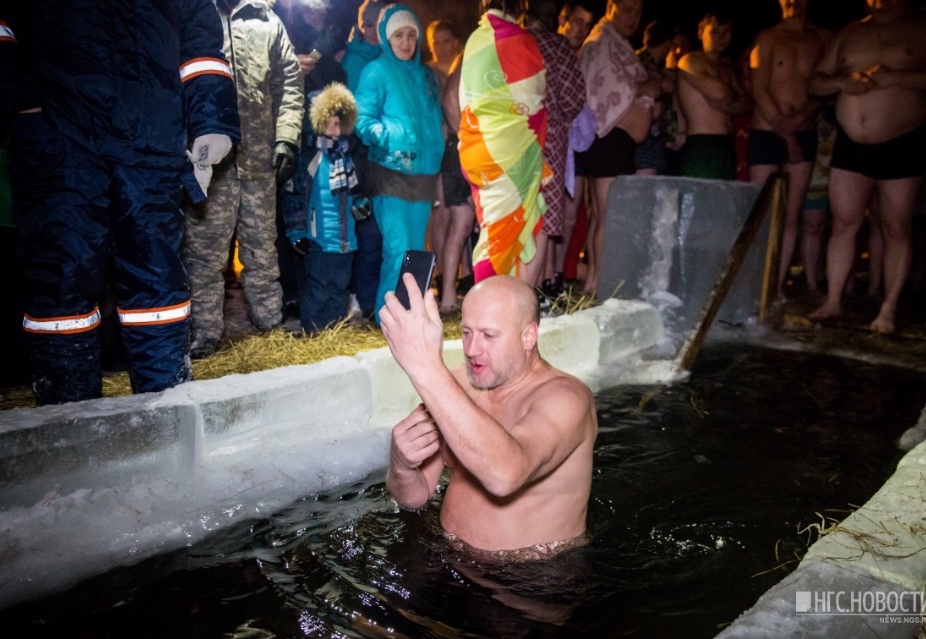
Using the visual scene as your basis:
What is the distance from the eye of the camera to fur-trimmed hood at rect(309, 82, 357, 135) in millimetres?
4629

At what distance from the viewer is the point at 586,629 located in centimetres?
224

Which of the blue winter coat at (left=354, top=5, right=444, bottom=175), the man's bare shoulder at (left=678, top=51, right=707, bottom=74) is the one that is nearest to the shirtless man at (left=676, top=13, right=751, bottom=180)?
the man's bare shoulder at (left=678, top=51, right=707, bottom=74)

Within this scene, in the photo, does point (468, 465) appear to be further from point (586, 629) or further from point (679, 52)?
point (679, 52)

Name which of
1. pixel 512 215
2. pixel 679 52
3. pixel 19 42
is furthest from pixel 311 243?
pixel 679 52

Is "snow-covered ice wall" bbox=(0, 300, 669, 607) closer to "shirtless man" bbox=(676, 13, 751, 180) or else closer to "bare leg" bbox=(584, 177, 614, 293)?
"bare leg" bbox=(584, 177, 614, 293)

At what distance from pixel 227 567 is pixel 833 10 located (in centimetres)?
1300

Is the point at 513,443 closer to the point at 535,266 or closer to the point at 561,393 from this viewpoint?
the point at 561,393

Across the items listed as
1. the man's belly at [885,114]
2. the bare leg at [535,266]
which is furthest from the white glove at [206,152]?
the man's belly at [885,114]

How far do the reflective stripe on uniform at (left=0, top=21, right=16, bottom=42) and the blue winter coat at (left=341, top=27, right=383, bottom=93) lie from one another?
8.90 feet

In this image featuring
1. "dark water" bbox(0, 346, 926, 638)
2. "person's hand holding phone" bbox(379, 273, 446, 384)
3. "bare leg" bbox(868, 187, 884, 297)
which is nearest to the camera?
"person's hand holding phone" bbox(379, 273, 446, 384)

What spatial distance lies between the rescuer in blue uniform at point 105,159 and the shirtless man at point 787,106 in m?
5.36

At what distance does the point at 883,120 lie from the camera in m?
5.78

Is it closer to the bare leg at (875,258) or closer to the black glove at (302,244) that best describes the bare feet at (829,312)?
the bare leg at (875,258)

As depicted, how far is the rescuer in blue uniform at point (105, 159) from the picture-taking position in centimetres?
283
